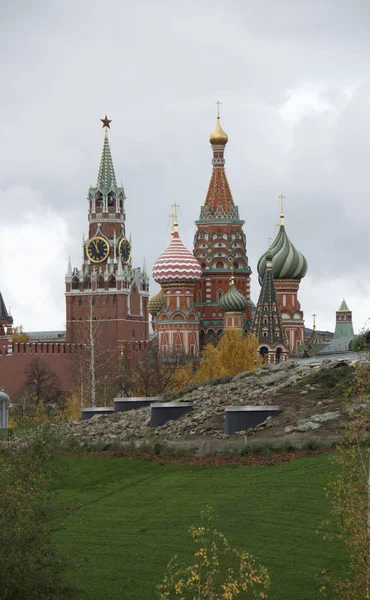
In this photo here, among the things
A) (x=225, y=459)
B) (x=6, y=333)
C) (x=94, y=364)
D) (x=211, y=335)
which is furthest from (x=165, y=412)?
(x=6, y=333)

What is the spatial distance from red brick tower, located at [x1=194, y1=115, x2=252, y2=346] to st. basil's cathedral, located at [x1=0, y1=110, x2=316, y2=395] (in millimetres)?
66

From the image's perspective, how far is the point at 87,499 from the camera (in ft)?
→ 80.3

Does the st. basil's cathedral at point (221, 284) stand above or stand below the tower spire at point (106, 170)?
below

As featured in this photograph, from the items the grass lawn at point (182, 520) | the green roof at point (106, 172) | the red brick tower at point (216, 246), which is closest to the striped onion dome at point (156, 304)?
the red brick tower at point (216, 246)

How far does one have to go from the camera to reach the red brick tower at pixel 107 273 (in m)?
104

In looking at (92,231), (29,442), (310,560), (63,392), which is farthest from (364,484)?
(92,231)

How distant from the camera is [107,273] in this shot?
105 meters

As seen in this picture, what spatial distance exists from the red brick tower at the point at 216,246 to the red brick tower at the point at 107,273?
14.5 m

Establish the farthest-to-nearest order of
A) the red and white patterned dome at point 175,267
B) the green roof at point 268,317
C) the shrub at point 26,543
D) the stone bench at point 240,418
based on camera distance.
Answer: the red and white patterned dome at point 175,267 → the green roof at point 268,317 → the stone bench at point 240,418 → the shrub at point 26,543

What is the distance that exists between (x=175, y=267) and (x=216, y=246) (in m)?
5.40

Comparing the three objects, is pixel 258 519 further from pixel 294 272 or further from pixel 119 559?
pixel 294 272

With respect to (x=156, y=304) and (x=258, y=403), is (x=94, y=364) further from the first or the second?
(x=258, y=403)

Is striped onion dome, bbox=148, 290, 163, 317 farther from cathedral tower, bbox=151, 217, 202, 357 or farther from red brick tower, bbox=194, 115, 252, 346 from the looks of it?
cathedral tower, bbox=151, 217, 202, 357

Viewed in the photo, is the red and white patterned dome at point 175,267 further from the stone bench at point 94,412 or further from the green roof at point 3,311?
the stone bench at point 94,412
